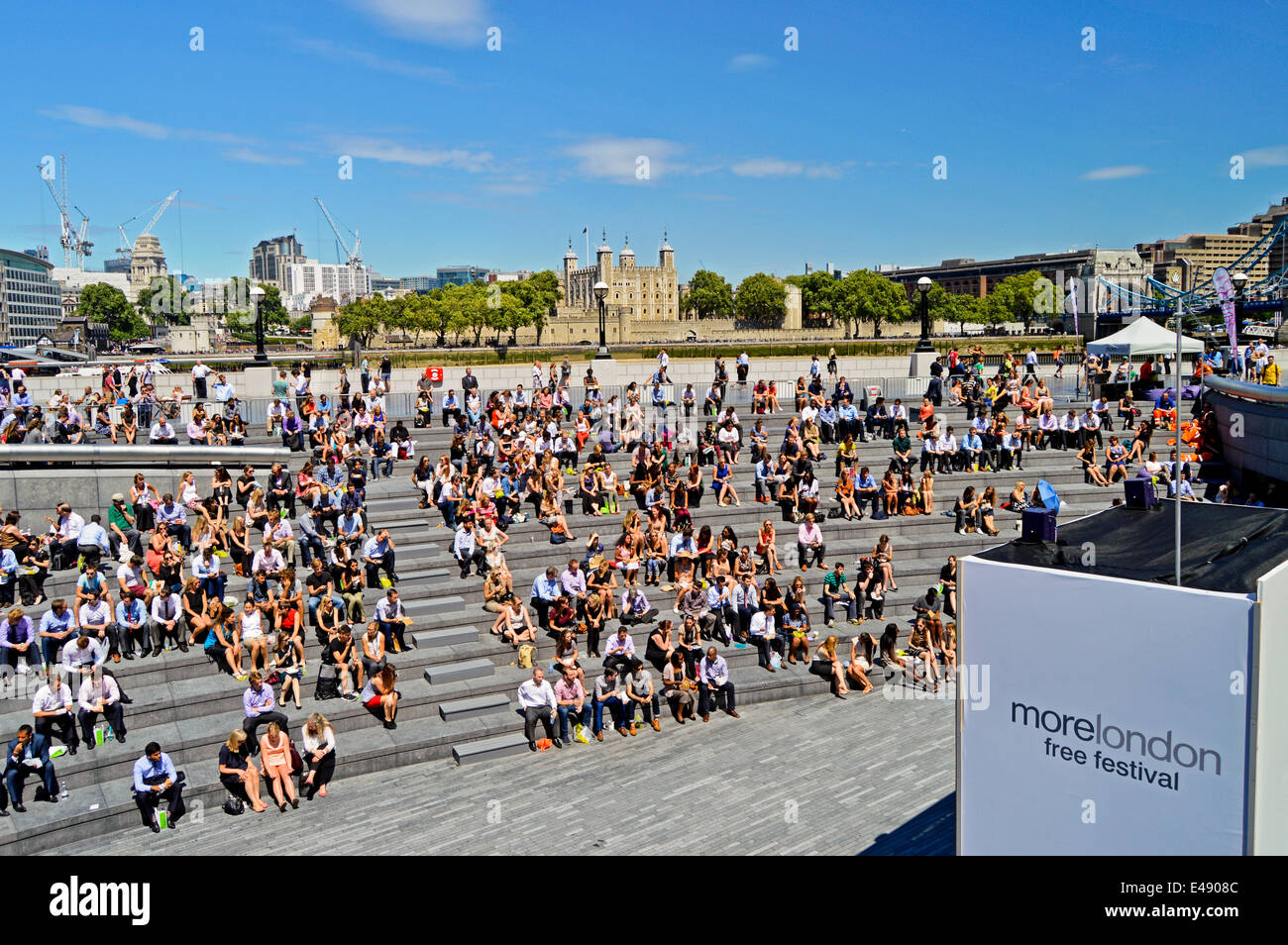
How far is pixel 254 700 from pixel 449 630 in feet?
11.8

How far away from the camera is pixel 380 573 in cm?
1609

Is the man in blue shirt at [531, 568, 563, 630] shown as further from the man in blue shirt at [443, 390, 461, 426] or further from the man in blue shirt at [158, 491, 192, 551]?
the man in blue shirt at [443, 390, 461, 426]

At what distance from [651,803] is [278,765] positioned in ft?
13.7

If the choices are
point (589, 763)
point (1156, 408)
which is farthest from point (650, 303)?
point (589, 763)

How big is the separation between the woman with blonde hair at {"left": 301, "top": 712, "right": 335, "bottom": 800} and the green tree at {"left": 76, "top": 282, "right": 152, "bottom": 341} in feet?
496

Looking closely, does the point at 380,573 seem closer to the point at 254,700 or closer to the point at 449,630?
the point at 449,630

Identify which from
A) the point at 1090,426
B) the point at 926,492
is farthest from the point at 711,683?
the point at 1090,426

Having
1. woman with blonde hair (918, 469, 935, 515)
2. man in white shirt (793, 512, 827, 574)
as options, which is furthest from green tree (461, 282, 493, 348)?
man in white shirt (793, 512, 827, 574)

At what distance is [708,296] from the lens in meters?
175

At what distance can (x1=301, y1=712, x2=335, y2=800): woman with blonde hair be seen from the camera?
1160cm

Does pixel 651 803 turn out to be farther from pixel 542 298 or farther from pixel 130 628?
pixel 542 298

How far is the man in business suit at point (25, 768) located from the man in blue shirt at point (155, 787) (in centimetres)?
89
